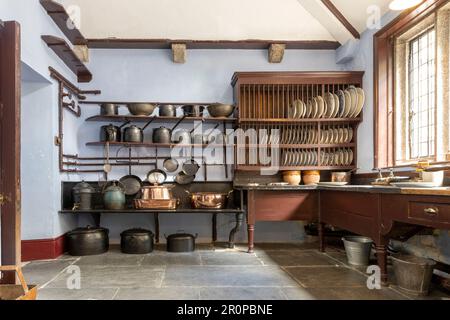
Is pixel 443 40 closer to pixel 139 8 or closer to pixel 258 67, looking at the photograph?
pixel 258 67

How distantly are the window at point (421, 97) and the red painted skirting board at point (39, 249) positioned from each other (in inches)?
155

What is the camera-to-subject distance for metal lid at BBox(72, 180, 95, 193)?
4258 millimetres

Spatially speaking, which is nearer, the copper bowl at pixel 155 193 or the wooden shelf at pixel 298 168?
the copper bowl at pixel 155 193

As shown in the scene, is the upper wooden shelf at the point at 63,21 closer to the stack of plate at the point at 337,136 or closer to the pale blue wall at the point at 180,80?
the pale blue wall at the point at 180,80

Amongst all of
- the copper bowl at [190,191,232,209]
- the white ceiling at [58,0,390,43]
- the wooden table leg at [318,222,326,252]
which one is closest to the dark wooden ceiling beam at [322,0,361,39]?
the white ceiling at [58,0,390,43]

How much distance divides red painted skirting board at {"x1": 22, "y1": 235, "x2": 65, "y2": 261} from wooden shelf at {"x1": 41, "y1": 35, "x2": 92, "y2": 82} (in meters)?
2.05

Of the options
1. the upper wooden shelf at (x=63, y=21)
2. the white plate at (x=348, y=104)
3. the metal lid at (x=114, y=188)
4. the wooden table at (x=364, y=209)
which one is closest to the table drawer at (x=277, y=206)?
the wooden table at (x=364, y=209)

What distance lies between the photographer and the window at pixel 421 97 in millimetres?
3420

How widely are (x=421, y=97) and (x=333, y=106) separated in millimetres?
1048

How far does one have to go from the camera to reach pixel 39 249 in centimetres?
386

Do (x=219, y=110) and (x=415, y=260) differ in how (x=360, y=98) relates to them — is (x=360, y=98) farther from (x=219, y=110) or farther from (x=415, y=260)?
(x=415, y=260)

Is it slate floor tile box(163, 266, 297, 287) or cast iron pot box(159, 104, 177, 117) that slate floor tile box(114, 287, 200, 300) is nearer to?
slate floor tile box(163, 266, 297, 287)

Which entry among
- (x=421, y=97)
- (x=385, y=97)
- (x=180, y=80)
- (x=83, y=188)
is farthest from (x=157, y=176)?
(x=421, y=97)

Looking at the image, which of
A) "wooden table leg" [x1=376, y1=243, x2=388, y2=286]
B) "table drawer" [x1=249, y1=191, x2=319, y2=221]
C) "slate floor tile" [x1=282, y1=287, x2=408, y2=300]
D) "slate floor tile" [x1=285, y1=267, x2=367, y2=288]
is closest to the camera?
"slate floor tile" [x1=282, y1=287, x2=408, y2=300]
